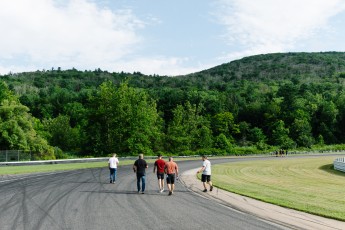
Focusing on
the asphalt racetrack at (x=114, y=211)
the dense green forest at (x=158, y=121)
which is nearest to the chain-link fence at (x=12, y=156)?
the dense green forest at (x=158, y=121)

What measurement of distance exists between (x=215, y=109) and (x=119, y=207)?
126 metres

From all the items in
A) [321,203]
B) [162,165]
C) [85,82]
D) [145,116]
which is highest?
[85,82]

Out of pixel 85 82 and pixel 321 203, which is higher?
pixel 85 82

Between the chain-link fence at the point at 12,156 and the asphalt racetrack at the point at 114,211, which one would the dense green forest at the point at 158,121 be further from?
the asphalt racetrack at the point at 114,211

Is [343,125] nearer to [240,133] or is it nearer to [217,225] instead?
[240,133]

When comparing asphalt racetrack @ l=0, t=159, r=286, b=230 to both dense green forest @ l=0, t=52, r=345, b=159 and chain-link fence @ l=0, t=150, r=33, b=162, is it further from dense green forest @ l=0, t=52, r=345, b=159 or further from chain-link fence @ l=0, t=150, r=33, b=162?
dense green forest @ l=0, t=52, r=345, b=159

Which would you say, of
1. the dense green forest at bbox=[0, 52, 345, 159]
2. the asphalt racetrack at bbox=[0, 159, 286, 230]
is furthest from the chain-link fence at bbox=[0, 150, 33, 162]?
the asphalt racetrack at bbox=[0, 159, 286, 230]

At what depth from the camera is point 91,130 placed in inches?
3447

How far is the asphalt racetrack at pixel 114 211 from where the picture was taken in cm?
1201

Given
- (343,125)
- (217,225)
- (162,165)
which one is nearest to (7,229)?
(217,225)

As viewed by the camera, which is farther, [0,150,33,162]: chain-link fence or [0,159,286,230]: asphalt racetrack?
[0,150,33,162]: chain-link fence

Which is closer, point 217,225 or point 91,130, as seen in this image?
point 217,225

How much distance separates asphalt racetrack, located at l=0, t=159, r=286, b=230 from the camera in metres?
12.0

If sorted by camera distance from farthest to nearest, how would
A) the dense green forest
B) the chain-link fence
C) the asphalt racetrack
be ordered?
the dense green forest, the chain-link fence, the asphalt racetrack
